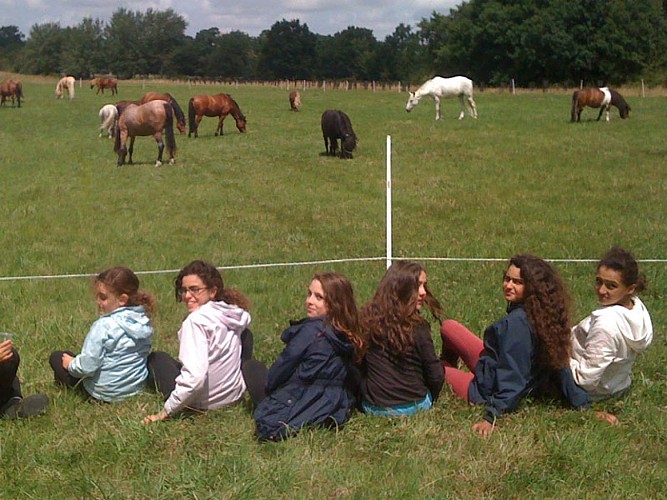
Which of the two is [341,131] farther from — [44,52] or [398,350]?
[44,52]

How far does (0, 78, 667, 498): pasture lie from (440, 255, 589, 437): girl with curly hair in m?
0.15

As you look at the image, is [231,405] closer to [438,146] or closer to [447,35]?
[438,146]

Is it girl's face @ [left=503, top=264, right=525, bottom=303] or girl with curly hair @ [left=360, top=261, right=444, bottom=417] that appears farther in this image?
girl's face @ [left=503, top=264, right=525, bottom=303]

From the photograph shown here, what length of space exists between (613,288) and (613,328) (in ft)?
0.80

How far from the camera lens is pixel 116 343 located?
472 cm

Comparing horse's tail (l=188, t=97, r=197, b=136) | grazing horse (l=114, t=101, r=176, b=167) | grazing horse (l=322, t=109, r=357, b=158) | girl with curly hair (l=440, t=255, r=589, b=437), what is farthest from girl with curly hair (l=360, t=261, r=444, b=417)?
horse's tail (l=188, t=97, r=197, b=136)

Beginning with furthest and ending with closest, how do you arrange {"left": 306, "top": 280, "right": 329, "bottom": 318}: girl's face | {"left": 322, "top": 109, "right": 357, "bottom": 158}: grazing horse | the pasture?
1. {"left": 322, "top": 109, "right": 357, "bottom": 158}: grazing horse
2. {"left": 306, "top": 280, "right": 329, "bottom": 318}: girl's face
3. the pasture

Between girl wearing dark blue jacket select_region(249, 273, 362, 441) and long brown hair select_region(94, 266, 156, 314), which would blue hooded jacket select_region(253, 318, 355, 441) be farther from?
long brown hair select_region(94, 266, 156, 314)

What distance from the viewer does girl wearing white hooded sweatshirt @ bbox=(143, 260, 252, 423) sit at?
441 centimetres

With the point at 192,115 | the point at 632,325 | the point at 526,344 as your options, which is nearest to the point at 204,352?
the point at 526,344

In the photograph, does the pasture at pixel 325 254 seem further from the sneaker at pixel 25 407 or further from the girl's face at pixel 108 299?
the girl's face at pixel 108 299

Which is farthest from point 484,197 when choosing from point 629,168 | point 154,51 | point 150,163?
point 154,51

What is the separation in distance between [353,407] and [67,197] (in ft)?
35.1

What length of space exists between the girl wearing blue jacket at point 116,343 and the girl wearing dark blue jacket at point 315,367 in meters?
0.98
